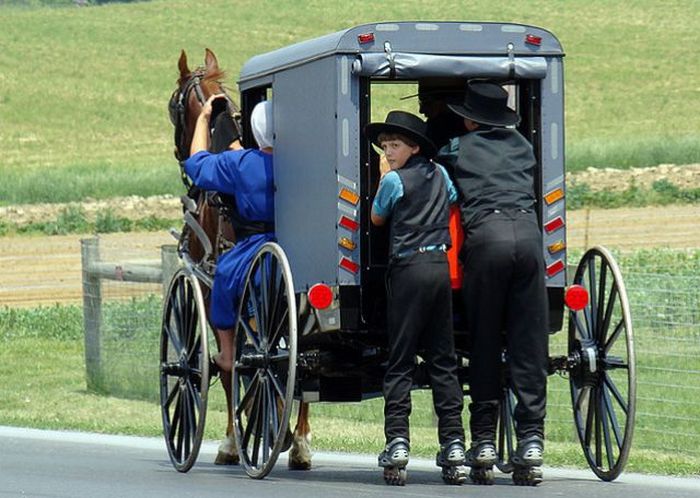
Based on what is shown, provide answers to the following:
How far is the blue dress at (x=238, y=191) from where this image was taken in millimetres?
10742

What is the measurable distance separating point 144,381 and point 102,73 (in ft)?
169

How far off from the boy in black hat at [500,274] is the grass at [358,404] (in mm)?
1317

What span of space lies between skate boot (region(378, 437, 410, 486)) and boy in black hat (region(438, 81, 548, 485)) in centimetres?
40

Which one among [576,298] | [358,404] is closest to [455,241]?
[576,298]

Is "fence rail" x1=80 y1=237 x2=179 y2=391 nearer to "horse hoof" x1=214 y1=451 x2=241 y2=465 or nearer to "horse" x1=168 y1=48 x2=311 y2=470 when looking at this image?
"horse" x1=168 y1=48 x2=311 y2=470

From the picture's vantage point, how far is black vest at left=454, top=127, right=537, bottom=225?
379 inches

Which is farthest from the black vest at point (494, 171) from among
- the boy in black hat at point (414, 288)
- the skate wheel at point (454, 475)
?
the skate wheel at point (454, 475)

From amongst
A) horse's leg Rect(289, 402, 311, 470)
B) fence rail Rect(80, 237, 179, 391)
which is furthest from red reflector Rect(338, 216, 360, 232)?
fence rail Rect(80, 237, 179, 391)

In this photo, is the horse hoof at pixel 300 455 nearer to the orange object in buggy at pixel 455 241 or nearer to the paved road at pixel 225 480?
the paved road at pixel 225 480

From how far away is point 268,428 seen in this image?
9984mm

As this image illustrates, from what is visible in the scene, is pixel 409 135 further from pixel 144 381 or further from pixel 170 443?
pixel 144 381

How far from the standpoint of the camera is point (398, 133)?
9672mm

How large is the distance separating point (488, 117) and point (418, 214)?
0.63 m

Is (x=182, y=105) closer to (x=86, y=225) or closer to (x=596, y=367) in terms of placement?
(x=596, y=367)
